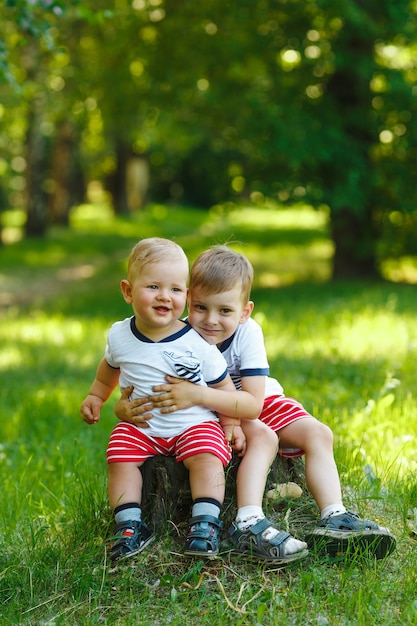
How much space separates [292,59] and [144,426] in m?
10.7

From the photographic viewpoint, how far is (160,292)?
366cm

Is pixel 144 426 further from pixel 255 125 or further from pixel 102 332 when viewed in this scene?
pixel 255 125

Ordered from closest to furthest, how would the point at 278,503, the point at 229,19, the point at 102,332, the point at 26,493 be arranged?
the point at 278,503 < the point at 26,493 < the point at 102,332 < the point at 229,19

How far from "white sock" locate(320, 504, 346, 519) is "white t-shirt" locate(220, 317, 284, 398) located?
621 mm

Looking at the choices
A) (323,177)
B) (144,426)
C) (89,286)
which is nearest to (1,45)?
(144,426)

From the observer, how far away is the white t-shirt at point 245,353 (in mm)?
3830

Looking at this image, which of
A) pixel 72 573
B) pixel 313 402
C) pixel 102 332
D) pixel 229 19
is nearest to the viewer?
pixel 72 573

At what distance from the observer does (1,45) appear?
22.8 feet

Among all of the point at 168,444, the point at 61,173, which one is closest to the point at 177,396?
the point at 168,444

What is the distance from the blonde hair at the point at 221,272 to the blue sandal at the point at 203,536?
0.94 metres

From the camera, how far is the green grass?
11.1 feet

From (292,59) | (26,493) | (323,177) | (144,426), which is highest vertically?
(292,59)

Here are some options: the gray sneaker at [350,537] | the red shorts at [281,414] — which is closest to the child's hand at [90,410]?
the red shorts at [281,414]

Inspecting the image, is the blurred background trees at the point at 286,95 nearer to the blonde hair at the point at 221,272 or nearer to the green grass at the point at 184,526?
the green grass at the point at 184,526
